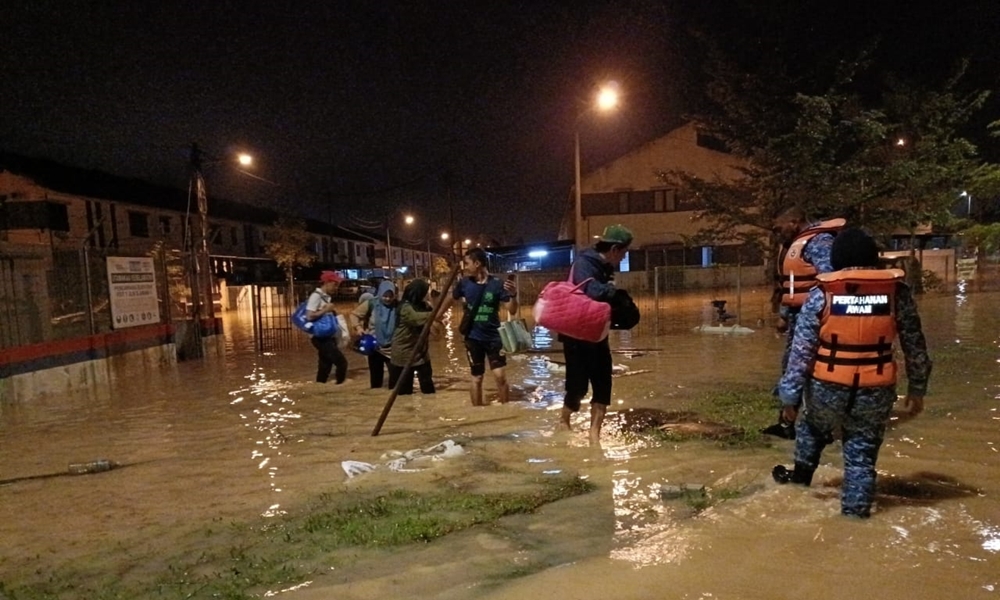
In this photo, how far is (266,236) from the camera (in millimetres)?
49031

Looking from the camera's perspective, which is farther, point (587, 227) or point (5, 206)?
point (587, 227)

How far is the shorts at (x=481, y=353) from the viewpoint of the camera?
704cm

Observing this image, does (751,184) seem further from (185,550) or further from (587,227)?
(587,227)

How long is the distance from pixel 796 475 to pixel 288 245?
40.7 meters

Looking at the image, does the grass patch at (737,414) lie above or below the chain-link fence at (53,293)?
below

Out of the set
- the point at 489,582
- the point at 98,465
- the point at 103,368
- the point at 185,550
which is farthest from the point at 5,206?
the point at 489,582

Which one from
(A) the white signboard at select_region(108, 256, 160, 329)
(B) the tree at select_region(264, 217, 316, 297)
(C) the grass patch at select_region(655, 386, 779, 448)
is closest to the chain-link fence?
(A) the white signboard at select_region(108, 256, 160, 329)

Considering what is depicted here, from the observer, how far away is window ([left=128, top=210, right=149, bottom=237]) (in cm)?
3531

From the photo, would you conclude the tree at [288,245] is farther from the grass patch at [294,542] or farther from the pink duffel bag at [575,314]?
the grass patch at [294,542]

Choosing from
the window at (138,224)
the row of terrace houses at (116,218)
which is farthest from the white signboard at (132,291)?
the window at (138,224)

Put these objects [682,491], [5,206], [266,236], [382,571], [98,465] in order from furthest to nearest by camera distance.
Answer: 1. [266,236]
2. [5,206]
3. [98,465]
4. [682,491]
5. [382,571]

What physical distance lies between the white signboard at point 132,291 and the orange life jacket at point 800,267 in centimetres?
1159

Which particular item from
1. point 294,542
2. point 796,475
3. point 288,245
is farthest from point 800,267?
point 288,245

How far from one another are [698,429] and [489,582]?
131 inches
